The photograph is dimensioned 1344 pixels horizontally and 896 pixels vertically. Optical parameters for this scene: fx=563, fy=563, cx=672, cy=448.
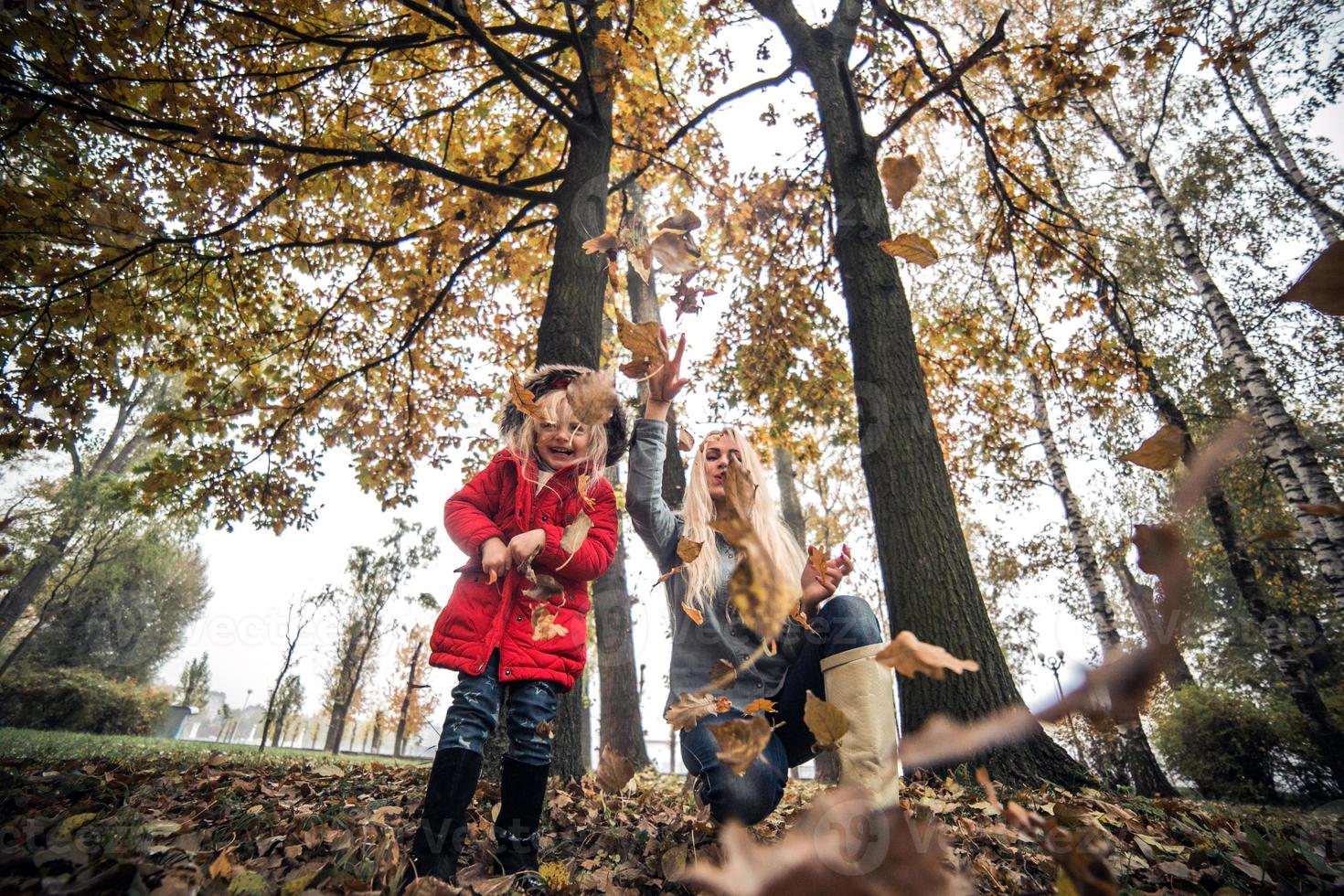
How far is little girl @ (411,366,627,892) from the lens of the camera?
1594 mm

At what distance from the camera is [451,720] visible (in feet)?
5.40

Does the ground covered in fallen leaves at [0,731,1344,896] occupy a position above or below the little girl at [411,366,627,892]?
below

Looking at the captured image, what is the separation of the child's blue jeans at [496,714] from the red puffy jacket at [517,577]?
40 millimetres

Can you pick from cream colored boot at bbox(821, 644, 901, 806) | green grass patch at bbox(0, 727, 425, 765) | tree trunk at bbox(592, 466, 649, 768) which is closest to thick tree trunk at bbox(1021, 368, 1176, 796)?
tree trunk at bbox(592, 466, 649, 768)

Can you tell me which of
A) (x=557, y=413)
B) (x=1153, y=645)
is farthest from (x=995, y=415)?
(x=1153, y=645)

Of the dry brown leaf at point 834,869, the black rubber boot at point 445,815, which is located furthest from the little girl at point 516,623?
the dry brown leaf at point 834,869

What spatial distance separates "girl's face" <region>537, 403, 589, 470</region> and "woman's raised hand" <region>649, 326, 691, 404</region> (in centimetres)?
48

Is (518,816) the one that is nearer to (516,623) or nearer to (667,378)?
(516,623)

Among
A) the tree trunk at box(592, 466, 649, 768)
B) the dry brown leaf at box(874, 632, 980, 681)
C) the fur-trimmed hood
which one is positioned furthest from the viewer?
the tree trunk at box(592, 466, 649, 768)

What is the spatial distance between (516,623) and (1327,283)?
6.12ft

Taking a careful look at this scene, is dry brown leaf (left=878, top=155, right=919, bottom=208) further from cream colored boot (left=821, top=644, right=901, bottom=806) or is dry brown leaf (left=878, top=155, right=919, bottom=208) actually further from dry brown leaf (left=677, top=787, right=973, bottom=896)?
dry brown leaf (left=677, top=787, right=973, bottom=896)

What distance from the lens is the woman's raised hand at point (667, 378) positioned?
1.53 metres

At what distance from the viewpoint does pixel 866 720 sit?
142 centimetres

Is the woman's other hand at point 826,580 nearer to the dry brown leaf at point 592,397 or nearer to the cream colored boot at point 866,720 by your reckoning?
the cream colored boot at point 866,720
